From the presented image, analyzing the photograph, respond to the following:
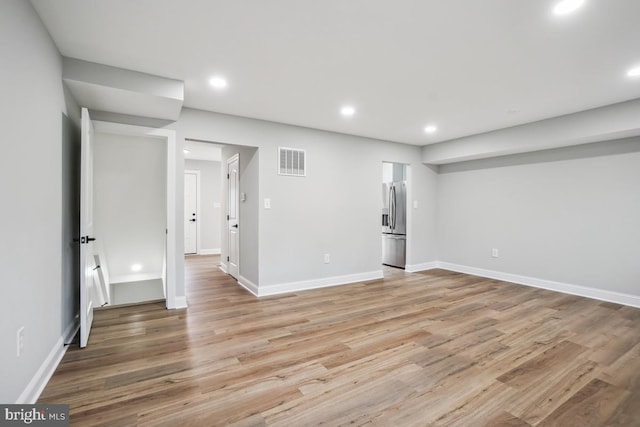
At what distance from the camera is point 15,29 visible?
162 centimetres

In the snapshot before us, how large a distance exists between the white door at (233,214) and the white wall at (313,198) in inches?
22.2

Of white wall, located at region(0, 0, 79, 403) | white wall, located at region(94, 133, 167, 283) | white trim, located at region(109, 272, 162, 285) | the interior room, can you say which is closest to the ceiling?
the interior room

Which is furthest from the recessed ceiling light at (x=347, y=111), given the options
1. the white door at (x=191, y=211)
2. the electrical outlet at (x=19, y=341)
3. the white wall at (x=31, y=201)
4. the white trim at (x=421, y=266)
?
the white door at (x=191, y=211)

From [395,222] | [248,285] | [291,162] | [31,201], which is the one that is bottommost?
[248,285]

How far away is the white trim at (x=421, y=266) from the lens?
5777 millimetres

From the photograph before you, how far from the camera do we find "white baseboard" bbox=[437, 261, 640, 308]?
12.5 feet

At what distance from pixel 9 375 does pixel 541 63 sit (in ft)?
14.0

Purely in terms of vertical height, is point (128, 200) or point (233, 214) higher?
point (128, 200)

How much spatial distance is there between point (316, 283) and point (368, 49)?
329cm

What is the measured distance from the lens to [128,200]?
4.85 meters

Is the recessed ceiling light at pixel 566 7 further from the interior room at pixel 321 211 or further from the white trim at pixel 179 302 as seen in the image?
the white trim at pixel 179 302

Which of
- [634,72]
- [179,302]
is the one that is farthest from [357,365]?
[634,72]

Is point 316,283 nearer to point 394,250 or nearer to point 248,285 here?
point 248,285

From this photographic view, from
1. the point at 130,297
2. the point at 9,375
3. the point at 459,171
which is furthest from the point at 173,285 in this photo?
the point at 459,171
